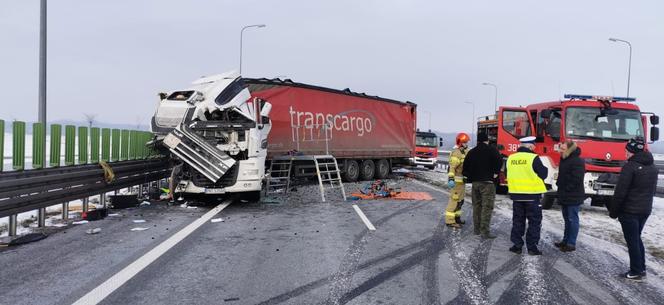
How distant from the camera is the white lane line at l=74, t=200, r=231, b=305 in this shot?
13.8ft

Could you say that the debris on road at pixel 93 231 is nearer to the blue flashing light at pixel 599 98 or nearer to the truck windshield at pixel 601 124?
the truck windshield at pixel 601 124

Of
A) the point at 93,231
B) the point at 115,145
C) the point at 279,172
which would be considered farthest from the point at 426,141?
the point at 93,231

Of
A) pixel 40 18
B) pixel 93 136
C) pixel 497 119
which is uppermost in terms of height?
pixel 40 18

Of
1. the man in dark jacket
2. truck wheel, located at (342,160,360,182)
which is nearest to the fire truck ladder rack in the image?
truck wheel, located at (342,160,360,182)

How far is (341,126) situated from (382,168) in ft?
12.8

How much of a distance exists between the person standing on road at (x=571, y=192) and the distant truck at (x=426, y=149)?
1884 centimetres

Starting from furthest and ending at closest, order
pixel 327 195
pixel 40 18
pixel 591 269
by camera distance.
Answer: pixel 327 195, pixel 40 18, pixel 591 269

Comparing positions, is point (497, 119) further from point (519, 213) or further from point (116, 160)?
point (116, 160)

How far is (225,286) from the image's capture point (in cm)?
460

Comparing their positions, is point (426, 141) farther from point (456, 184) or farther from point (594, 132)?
point (456, 184)

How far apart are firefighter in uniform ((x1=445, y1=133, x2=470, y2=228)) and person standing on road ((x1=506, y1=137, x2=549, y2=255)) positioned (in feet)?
5.01

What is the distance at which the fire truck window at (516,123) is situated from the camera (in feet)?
41.0

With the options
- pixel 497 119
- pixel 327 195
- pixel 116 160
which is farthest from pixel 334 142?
pixel 116 160

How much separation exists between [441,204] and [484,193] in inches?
162
